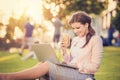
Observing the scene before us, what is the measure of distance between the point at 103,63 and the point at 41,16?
0.82m

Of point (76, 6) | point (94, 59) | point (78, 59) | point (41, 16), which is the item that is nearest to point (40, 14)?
point (41, 16)

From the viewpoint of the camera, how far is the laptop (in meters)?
2.38

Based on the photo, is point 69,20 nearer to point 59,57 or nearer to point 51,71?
point 59,57

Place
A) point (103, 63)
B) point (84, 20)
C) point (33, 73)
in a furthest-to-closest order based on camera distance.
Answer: point (103, 63)
point (84, 20)
point (33, 73)

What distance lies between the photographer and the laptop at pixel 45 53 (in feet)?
7.82

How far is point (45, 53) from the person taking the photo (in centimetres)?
238

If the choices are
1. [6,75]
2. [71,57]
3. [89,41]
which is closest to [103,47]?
[89,41]

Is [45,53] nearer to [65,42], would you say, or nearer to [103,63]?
[65,42]

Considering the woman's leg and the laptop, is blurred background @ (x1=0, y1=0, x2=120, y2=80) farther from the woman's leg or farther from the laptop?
the woman's leg

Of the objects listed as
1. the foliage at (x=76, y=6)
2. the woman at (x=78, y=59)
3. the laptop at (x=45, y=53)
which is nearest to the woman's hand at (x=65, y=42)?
the woman at (x=78, y=59)

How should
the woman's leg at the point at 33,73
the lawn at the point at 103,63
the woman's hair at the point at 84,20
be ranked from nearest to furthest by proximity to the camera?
the woman's leg at the point at 33,73 → the woman's hair at the point at 84,20 → the lawn at the point at 103,63

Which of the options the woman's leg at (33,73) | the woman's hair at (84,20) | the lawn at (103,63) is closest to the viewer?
the woman's leg at (33,73)

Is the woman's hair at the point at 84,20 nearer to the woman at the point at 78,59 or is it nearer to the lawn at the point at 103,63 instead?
the woman at the point at 78,59

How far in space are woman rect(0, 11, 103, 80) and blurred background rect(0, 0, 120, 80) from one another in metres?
0.15
